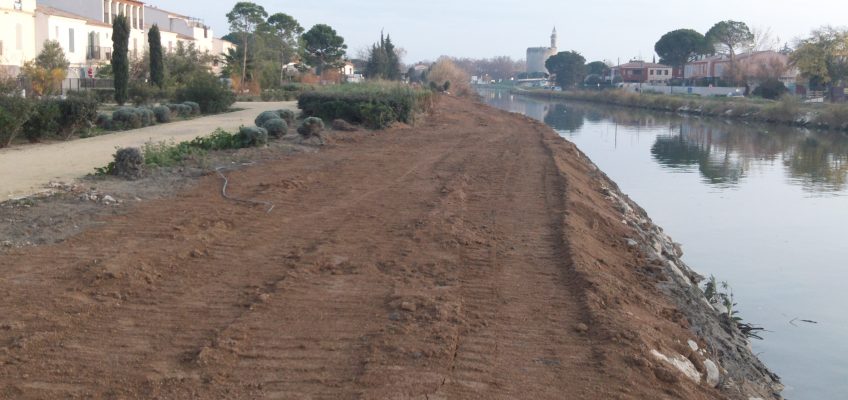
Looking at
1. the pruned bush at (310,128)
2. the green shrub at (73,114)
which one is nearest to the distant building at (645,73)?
the pruned bush at (310,128)

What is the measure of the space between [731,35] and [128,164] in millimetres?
92903

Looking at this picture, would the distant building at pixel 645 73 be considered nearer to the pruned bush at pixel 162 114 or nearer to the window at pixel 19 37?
the window at pixel 19 37

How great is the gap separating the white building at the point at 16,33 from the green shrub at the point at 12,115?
20213 mm

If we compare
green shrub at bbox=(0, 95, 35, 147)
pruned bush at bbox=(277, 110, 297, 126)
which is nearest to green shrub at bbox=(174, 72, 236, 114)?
pruned bush at bbox=(277, 110, 297, 126)

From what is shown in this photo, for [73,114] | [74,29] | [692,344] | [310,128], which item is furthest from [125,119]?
[74,29]

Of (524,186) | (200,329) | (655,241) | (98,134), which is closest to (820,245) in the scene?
(655,241)

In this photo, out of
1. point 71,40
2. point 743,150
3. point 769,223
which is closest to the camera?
point 769,223

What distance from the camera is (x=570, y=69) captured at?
419ft

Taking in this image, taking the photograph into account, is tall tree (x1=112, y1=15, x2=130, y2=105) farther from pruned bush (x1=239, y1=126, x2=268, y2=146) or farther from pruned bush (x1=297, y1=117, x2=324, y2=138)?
pruned bush (x1=239, y1=126, x2=268, y2=146)

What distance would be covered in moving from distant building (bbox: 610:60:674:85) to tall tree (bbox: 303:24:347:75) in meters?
57.4

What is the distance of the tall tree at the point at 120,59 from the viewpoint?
30.6 m

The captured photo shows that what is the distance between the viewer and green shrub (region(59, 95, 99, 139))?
1809cm

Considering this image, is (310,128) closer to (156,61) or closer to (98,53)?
(156,61)

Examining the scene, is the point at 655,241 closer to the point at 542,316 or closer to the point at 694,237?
the point at 694,237
